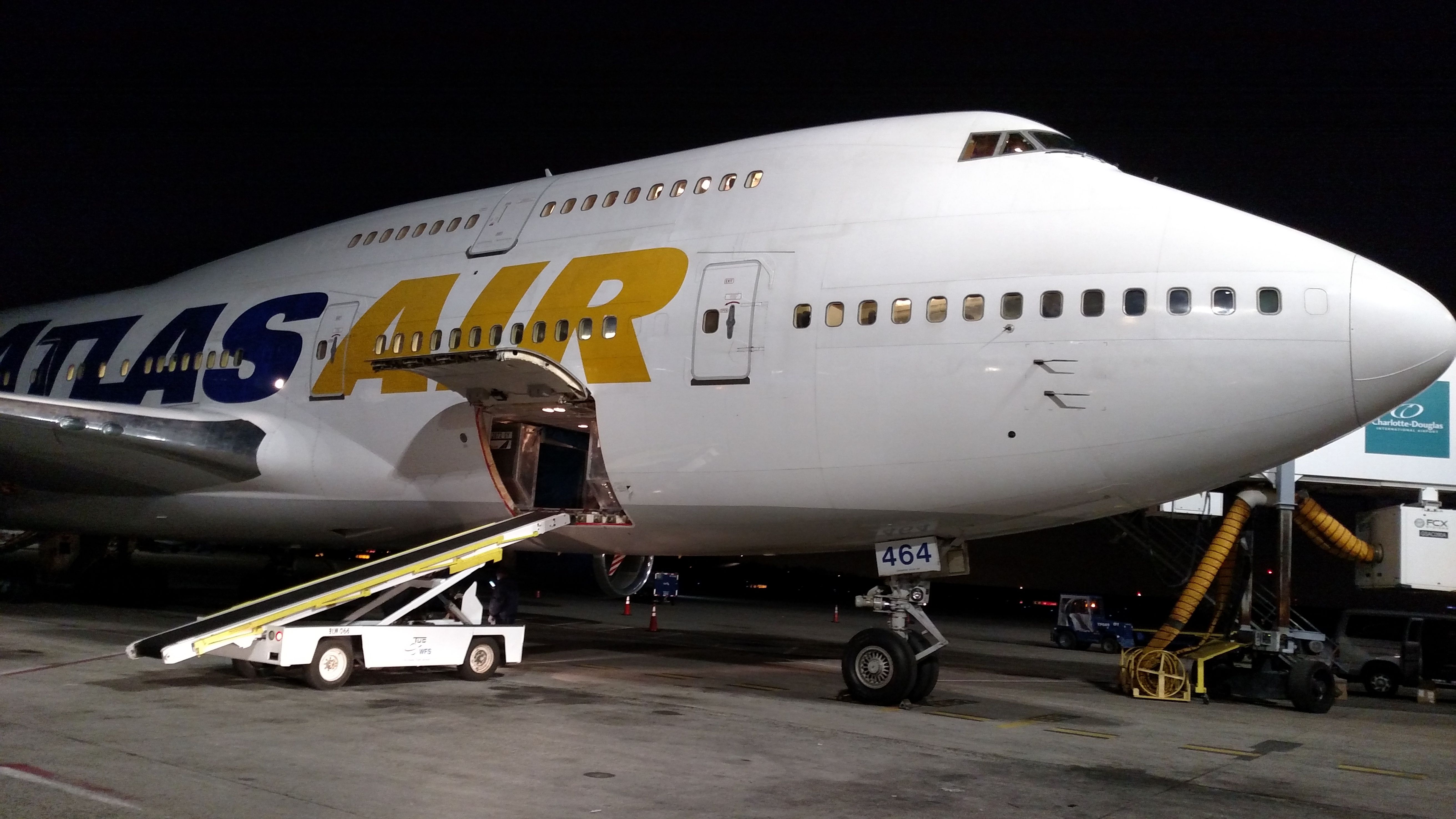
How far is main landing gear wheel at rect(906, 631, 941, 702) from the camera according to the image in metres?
11.2

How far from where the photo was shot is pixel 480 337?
1326cm

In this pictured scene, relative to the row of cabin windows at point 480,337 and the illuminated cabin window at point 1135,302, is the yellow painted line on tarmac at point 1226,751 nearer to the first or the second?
the illuminated cabin window at point 1135,302

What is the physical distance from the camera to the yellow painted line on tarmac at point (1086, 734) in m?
10.3

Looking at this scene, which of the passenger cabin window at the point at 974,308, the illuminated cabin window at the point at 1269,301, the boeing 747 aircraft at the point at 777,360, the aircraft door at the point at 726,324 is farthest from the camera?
the aircraft door at the point at 726,324

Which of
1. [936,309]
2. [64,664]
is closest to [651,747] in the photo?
[936,309]

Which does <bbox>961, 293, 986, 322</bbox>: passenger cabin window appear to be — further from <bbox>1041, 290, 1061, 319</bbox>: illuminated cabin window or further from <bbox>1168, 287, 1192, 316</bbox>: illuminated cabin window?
<bbox>1168, 287, 1192, 316</bbox>: illuminated cabin window

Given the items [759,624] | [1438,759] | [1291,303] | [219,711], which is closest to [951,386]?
[1291,303]

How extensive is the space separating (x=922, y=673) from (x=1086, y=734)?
1603 mm

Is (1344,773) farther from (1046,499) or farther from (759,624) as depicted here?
(759,624)

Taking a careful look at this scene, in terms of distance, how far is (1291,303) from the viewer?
955cm

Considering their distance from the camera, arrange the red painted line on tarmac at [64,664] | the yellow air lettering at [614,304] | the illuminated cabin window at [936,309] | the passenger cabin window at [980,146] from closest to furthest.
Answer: the illuminated cabin window at [936,309]
the red painted line on tarmac at [64,664]
the passenger cabin window at [980,146]
the yellow air lettering at [614,304]

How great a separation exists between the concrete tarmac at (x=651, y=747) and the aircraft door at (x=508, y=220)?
5.15 m

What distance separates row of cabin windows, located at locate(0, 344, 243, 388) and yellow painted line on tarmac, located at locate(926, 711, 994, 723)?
10.7 metres

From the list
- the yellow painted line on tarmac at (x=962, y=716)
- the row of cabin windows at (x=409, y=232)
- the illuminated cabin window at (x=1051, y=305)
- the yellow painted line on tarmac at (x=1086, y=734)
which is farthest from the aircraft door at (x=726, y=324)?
the row of cabin windows at (x=409, y=232)
